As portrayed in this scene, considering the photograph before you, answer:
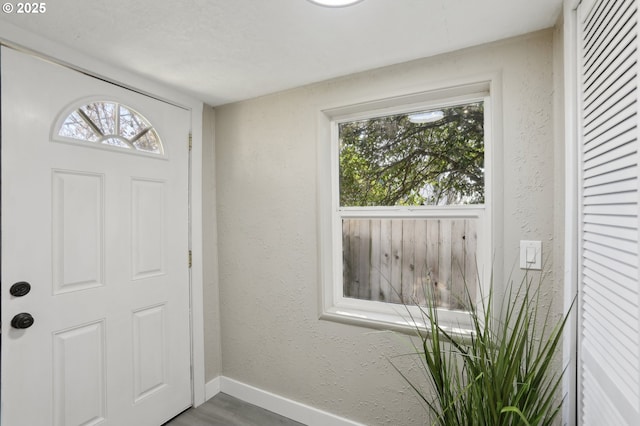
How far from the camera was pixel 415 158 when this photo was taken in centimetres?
179

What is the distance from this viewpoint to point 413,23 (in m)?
1.33

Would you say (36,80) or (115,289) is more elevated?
(36,80)

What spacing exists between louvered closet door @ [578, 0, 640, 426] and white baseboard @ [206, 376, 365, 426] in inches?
50.8

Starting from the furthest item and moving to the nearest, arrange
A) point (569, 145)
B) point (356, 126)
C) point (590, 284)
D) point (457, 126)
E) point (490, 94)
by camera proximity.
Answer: point (356, 126), point (457, 126), point (490, 94), point (569, 145), point (590, 284)

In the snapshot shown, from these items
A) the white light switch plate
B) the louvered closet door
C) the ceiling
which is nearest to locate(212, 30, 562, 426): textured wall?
the white light switch plate

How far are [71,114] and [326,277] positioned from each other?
63.2 inches

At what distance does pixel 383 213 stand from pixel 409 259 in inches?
12.0

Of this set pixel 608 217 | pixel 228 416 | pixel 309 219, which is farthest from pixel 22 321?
pixel 608 217

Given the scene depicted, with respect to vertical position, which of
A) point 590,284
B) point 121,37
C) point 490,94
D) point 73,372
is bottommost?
point 73,372

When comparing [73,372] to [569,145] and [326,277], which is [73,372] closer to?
[326,277]

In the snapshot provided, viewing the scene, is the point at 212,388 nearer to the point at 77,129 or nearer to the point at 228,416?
the point at 228,416

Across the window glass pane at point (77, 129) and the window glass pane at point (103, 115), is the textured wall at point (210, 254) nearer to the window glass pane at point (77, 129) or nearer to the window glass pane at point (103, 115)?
the window glass pane at point (103, 115)

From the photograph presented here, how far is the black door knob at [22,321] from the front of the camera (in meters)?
1.34

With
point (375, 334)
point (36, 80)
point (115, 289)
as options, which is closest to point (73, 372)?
point (115, 289)
